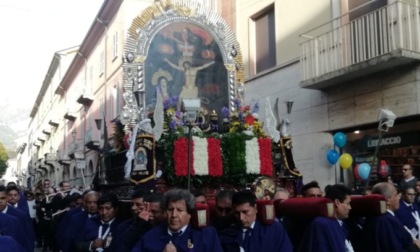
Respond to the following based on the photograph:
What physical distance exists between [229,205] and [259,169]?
4.41 meters

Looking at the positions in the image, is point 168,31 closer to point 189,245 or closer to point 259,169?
point 259,169

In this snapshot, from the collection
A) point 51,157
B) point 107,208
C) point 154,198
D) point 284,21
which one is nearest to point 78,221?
point 107,208

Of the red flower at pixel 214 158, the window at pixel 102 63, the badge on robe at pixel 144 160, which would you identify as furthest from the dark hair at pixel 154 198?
the window at pixel 102 63

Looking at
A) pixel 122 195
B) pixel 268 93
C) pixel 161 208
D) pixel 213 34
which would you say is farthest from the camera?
pixel 268 93

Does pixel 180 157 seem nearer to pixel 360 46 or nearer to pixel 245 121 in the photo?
pixel 245 121

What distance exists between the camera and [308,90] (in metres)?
A: 14.0

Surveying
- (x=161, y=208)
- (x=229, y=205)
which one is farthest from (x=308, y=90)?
(x=161, y=208)

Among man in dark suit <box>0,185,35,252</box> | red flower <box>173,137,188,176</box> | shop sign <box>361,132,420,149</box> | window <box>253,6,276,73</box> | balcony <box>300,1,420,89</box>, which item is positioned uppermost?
window <box>253,6,276,73</box>

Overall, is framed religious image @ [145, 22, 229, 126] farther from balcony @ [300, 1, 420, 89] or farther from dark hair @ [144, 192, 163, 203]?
dark hair @ [144, 192, 163, 203]

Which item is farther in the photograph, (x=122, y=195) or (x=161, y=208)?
(x=122, y=195)

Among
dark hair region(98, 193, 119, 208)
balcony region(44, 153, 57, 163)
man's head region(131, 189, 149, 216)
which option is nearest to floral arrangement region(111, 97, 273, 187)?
dark hair region(98, 193, 119, 208)

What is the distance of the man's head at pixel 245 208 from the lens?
Result: 453 centimetres

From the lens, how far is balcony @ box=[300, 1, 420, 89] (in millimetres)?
10758

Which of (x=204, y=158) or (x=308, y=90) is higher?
(x=308, y=90)
